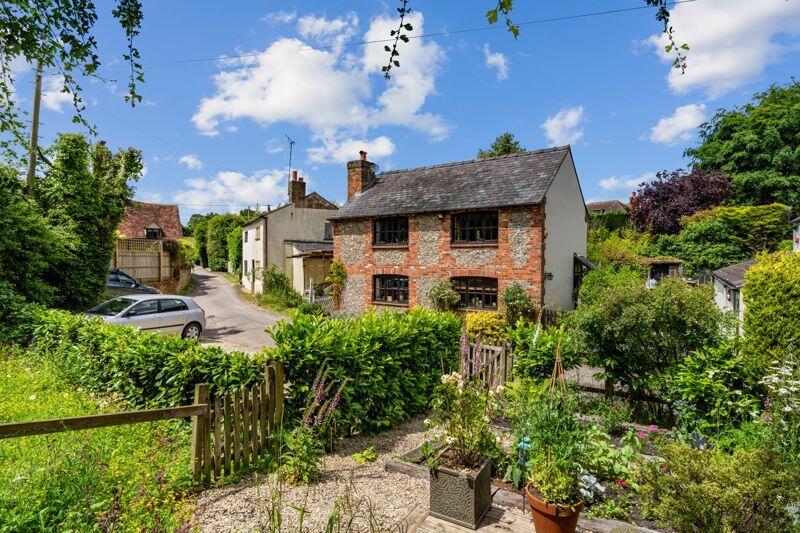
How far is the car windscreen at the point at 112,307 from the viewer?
1171 cm

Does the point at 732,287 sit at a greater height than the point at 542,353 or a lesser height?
greater

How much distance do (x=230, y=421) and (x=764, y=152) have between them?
38964mm

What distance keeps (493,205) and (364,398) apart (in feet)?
37.7

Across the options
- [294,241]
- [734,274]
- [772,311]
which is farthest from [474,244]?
[294,241]

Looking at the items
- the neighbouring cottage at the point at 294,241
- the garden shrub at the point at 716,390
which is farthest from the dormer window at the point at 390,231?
the garden shrub at the point at 716,390

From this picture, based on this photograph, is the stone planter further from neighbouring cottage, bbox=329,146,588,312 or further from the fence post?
neighbouring cottage, bbox=329,146,588,312

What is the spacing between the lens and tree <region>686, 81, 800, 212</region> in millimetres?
27944

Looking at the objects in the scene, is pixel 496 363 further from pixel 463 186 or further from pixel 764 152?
pixel 764 152

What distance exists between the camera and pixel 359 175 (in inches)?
864

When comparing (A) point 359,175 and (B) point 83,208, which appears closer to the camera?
(B) point 83,208

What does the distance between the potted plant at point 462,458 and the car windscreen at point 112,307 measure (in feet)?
36.0

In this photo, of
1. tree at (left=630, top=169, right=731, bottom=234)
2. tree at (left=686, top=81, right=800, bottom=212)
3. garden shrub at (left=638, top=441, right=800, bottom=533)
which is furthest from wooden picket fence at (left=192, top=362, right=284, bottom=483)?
tree at (left=686, top=81, right=800, bottom=212)

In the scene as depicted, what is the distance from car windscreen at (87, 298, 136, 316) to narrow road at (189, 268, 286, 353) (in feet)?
9.54

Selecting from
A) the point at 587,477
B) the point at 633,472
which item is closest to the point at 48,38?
the point at 587,477
